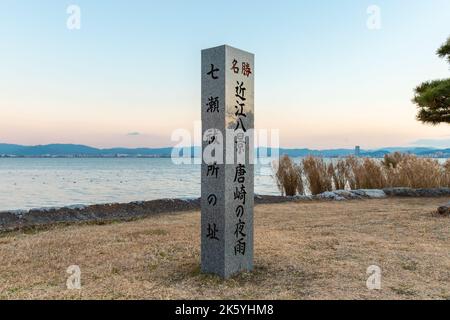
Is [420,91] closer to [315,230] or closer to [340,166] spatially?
[340,166]

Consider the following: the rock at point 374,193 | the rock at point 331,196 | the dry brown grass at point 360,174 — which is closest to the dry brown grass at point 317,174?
the dry brown grass at point 360,174

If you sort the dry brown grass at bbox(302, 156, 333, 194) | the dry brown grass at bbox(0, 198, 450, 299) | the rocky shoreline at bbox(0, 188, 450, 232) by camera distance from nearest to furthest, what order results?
the dry brown grass at bbox(0, 198, 450, 299) < the rocky shoreline at bbox(0, 188, 450, 232) < the dry brown grass at bbox(302, 156, 333, 194)

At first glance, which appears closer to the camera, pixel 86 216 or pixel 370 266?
pixel 370 266

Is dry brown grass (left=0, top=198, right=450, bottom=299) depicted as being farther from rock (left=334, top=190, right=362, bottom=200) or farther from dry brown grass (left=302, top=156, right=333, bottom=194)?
dry brown grass (left=302, top=156, right=333, bottom=194)

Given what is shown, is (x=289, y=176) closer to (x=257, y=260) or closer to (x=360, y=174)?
(x=360, y=174)

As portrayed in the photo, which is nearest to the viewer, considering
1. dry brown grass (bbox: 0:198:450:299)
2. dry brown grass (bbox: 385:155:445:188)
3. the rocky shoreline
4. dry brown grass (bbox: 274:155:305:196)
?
dry brown grass (bbox: 0:198:450:299)

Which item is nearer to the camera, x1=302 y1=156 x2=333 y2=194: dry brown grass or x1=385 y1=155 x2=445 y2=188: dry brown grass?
x1=385 y1=155 x2=445 y2=188: dry brown grass

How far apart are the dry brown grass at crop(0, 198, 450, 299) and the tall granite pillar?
26cm

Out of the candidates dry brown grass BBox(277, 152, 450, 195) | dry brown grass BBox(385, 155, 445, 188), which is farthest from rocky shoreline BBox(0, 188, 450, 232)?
dry brown grass BBox(277, 152, 450, 195)

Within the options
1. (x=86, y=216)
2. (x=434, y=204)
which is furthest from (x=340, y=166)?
(x=86, y=216)

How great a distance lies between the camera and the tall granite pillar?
10.6 feet

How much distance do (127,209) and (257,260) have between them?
463 cm
